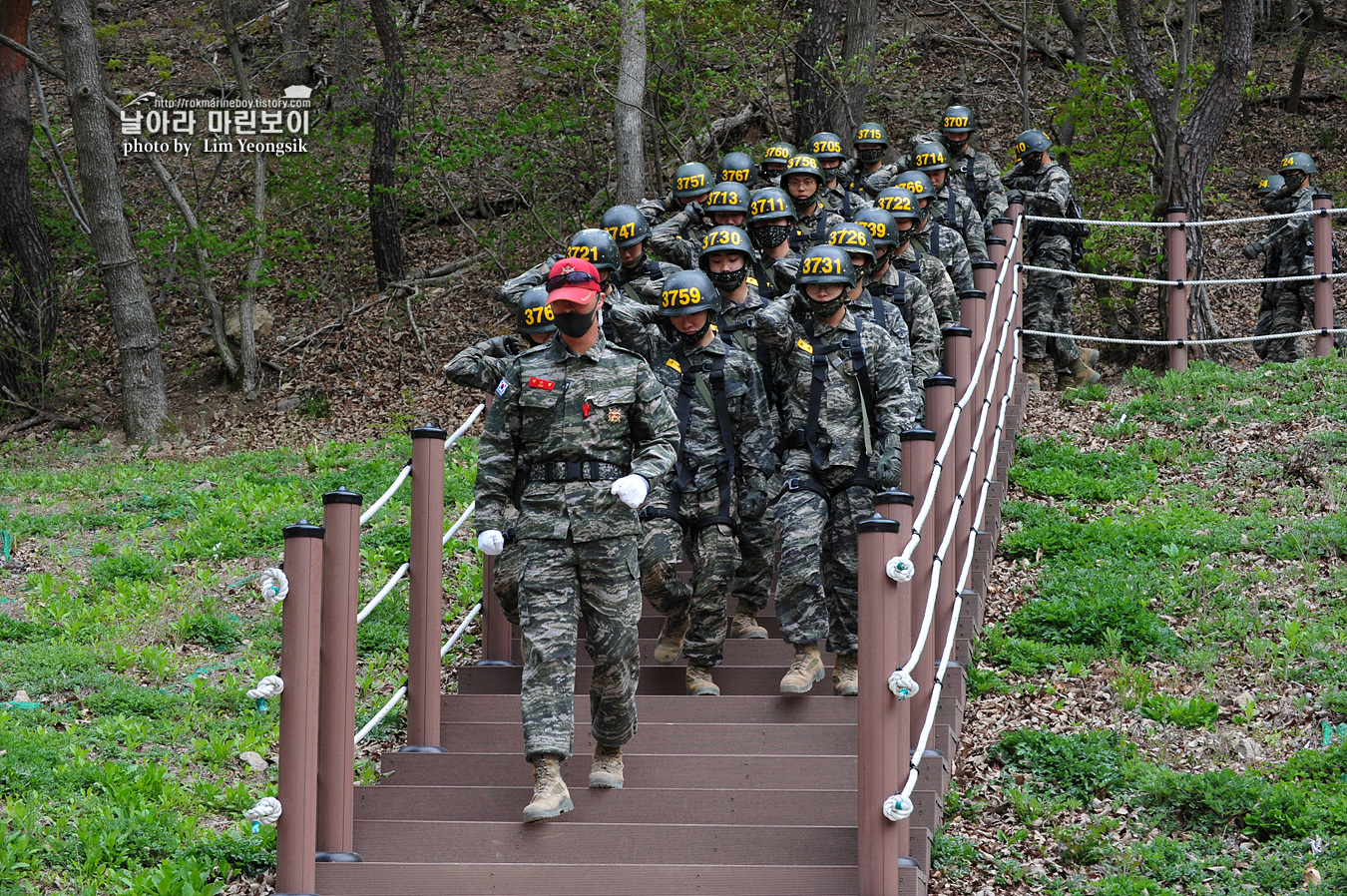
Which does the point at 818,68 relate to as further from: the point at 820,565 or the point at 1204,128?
the point at 820,565

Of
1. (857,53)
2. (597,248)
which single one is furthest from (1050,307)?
(597,248)

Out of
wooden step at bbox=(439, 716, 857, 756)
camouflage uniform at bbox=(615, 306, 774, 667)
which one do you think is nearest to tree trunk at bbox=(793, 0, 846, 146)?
camouflage uniform at bbox=(615, 306, 774, 667)

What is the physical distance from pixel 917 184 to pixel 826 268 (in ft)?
12.8

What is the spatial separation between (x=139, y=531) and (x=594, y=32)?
8441 millimetres

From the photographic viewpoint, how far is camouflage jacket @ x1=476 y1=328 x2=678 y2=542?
5.98 m

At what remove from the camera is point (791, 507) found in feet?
23.5

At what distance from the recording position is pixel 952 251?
11.5 m

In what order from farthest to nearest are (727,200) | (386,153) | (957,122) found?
(386,153) → (957,122) → (727,200)

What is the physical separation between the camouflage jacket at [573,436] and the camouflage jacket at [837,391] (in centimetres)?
133

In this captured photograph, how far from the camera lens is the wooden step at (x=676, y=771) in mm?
6188

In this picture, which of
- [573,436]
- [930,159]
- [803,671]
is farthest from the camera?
[930,159]

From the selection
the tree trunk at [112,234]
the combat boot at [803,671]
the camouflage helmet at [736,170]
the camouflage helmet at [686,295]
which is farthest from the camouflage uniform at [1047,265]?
the tree trunk at [112,234]

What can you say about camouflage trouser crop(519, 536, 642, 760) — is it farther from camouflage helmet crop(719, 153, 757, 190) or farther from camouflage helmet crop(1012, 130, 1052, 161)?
camouflage helmet crop(1012, 130, 1052, 161)

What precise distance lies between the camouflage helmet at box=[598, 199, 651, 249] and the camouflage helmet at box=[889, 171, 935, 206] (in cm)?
270
